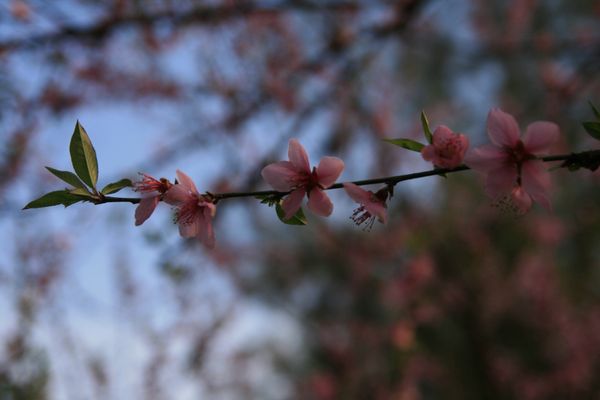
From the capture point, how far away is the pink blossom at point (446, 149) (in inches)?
23.6

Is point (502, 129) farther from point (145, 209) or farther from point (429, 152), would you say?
point (145, 209)

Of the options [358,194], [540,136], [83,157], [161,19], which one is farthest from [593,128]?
[161,19]

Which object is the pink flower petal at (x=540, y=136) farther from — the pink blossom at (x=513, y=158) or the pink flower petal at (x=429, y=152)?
the pink flower petal at (x=429, y=152)

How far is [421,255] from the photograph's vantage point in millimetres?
2818

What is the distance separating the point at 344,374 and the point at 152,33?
3503 millimetres

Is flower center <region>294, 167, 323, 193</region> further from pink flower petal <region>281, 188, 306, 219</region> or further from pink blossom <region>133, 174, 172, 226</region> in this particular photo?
pink blossom <region>133, 174, 172, 226</region>

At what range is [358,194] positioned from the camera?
24.6 inches

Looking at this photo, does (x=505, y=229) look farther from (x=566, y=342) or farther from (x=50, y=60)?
(x=50, y=60)

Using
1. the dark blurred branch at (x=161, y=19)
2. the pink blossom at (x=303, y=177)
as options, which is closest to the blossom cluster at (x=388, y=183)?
the pink blossom at (x=303, y=177)

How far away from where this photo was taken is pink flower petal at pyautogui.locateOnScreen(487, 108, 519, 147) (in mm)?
617

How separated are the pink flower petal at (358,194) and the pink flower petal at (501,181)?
13 cm

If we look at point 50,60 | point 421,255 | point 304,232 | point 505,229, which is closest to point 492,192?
point 50,60

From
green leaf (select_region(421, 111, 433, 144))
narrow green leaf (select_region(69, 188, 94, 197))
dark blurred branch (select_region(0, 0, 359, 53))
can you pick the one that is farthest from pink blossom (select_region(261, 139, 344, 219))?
dark blurred branch (select_region(0, 0, 359, 53))

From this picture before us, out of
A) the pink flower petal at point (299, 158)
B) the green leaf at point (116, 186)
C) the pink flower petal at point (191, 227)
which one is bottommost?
the pink flower petal at point (191, 227)
